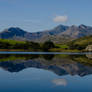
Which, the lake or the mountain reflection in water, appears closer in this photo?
the lake

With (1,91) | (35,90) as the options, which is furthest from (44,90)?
(1,91)

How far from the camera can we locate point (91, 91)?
75.7 ft

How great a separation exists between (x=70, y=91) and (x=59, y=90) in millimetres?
1366

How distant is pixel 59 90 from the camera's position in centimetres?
2347

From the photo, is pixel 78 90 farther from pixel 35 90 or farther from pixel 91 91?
pixel 35 90

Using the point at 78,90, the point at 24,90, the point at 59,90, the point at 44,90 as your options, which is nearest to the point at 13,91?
the point at 24,90

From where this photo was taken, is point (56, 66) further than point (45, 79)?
Yes

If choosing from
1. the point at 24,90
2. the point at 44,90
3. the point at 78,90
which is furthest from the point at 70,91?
the point at 24,90

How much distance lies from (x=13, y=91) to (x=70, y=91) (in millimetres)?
6864

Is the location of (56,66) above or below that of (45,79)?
below

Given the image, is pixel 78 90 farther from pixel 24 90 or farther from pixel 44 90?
pixel 24 90

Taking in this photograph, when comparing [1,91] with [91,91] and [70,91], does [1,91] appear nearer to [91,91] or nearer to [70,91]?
[70,91]

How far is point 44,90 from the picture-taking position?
23484 millimetres

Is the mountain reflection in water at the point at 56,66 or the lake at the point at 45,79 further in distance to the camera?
the mountain reflection in water at the point at 56,66
